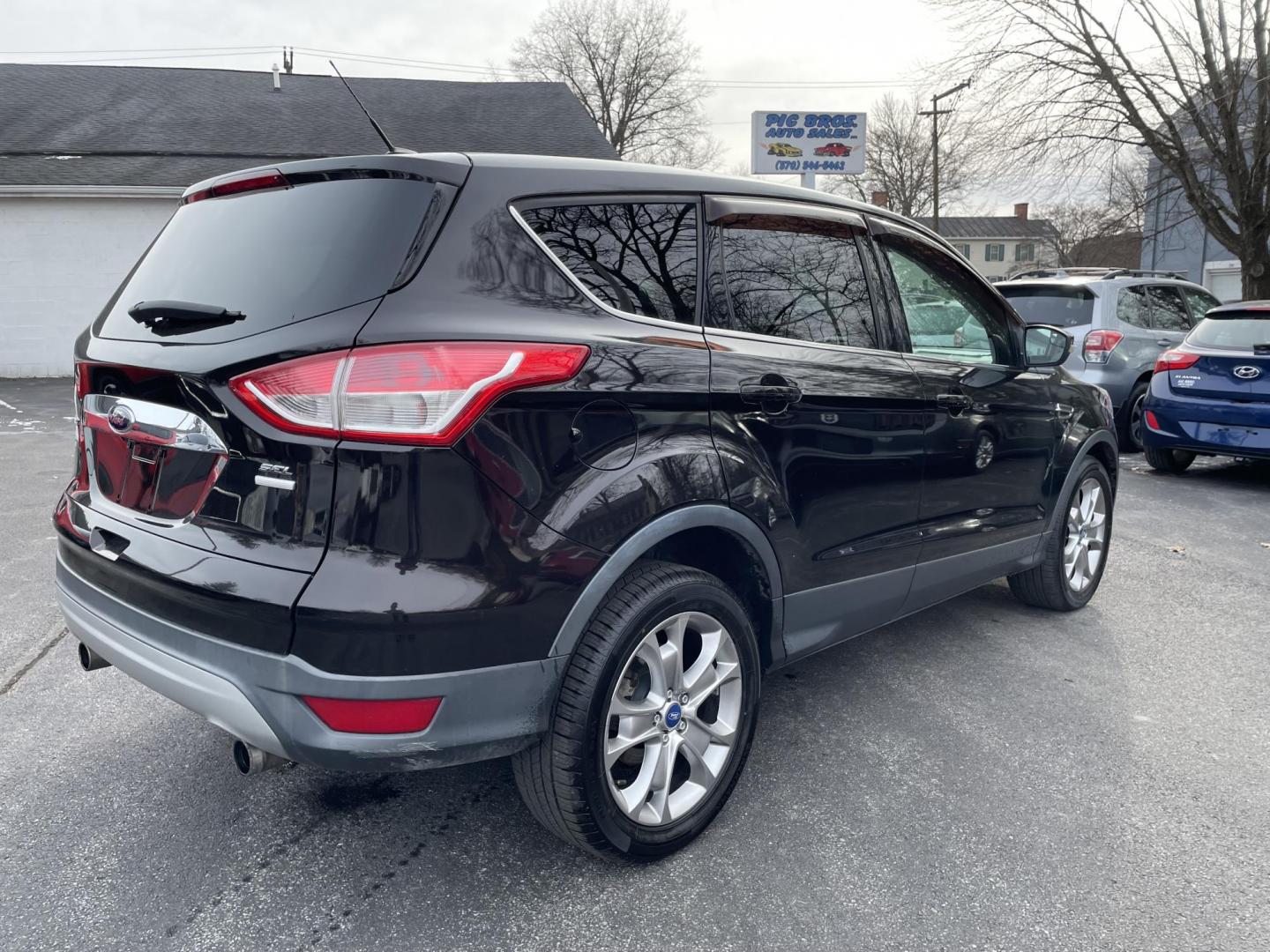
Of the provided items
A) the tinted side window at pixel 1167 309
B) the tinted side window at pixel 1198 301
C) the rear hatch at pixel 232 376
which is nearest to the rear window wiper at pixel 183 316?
the rear hatch at pixel 232 376

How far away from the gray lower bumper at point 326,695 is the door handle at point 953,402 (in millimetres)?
1860

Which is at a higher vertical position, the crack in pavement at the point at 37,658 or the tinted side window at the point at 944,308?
the tinted side window at the point at 944,308

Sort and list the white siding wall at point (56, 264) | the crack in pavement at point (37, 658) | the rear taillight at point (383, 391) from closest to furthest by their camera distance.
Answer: the rear taillight at point (383, 391), the crack in pavement at point (37, 658), the white siding wall at point (56, 264)

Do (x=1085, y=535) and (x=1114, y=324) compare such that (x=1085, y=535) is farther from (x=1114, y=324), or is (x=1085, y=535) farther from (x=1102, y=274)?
(x=1102, y=274)

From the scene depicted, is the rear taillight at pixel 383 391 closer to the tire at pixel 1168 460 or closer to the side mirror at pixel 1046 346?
the side mirror at pixel 1046 346

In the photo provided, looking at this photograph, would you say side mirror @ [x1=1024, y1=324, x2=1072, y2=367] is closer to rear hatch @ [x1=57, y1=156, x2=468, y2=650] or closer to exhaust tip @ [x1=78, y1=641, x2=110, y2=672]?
rear hatch @ [x1=57, y1=156, x2=468, y2=650]

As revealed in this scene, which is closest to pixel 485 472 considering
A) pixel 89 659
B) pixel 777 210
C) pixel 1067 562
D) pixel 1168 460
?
pixel 89 659

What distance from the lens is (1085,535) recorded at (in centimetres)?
457

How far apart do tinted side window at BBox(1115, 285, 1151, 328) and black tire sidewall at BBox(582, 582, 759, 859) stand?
8.02m

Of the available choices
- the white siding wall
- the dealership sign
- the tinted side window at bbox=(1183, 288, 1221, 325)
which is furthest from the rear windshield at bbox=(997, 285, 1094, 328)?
the dealership sign

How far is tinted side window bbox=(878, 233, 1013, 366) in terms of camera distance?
3389mm

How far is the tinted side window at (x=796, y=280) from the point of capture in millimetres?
2736

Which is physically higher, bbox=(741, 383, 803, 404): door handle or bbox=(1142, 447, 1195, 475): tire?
bbox=(741, 383, 803, 404): door handle

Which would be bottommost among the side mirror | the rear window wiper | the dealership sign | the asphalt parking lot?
the asphalt parking lot
